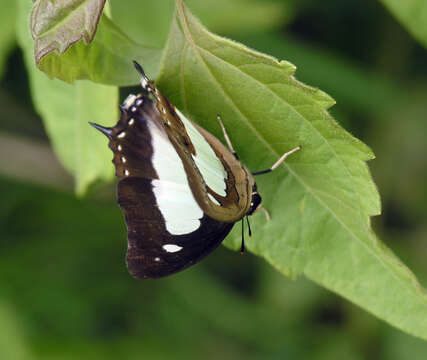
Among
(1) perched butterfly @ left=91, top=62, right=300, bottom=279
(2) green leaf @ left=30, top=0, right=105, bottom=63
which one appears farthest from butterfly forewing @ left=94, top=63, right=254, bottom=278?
(2) green leaf @ left=30, top=0, right=105, bottom=63

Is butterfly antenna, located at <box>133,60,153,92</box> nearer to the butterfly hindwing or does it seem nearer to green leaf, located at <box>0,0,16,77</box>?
the butterfly hindwing

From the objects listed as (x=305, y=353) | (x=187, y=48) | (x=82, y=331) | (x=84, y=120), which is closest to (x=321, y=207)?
Answer: (x=187, y=48)

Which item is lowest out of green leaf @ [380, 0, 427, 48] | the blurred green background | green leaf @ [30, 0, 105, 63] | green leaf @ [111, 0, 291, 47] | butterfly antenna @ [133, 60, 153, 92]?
the blurred green background

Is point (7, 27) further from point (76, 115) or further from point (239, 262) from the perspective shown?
point (239, 262)

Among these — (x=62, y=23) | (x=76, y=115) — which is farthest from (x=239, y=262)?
(x=62, y=23)

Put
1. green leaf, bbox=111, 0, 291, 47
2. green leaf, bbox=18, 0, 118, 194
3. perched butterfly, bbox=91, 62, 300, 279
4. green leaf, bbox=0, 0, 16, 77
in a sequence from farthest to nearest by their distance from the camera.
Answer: green leaf, bbox=111, 0, 291, 47
green leaf, bbox=0, 0, 16, 77
green leaf, bbox=18, 0, 118, 194
perched butterfly, bbox=91, 62, 300, 279

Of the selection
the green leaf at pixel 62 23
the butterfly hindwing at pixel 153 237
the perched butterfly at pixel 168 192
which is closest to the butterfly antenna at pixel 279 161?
the perched butterfly at pixel 168 192

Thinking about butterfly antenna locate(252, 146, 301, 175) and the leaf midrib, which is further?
butterfly antenna locate(252, 146, 301, 175)

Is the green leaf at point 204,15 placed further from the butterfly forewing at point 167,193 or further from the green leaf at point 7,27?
the butterfly forewing at point 167,193
